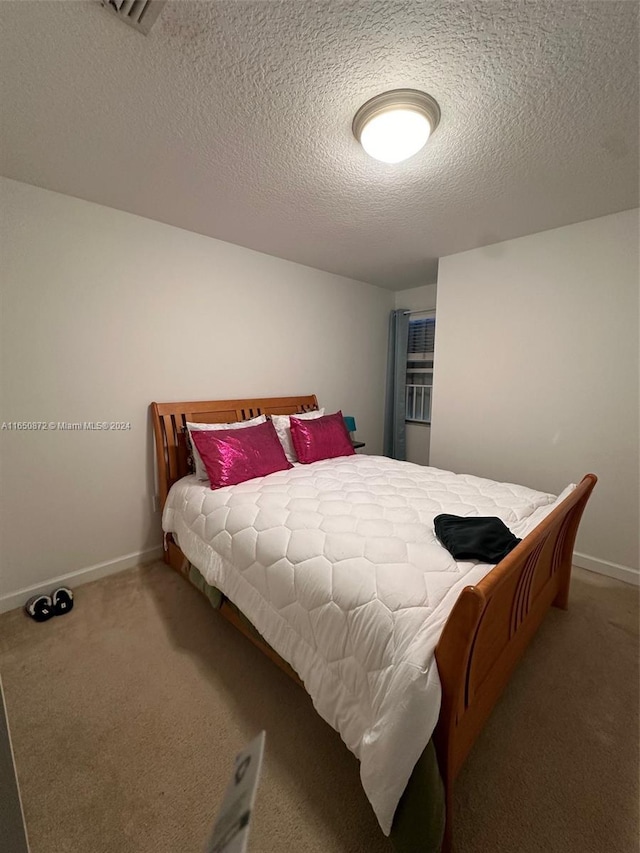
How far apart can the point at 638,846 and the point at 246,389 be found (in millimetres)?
3084

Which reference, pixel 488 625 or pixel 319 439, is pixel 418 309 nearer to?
pixel 319 439

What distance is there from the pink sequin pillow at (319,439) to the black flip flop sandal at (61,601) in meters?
1.74

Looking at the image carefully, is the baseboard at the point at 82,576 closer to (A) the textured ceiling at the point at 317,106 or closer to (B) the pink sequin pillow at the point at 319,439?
(B) the pink sequin pillow at the point at 319,439

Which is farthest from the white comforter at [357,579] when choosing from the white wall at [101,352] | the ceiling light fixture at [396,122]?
the ceiling light fixture at [396,122]

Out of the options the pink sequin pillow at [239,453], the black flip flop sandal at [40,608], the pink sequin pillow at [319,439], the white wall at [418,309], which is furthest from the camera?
the white wall at [418,309]

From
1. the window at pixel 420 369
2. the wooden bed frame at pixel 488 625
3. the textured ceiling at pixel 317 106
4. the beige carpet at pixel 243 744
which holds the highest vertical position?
the textured ceiling at pixel 317 106

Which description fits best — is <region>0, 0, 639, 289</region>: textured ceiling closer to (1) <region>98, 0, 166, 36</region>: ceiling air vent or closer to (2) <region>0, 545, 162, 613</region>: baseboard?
(1) <region>98, 0, 166, 36</region>: ceiling air vent

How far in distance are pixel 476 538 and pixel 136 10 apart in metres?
2.17

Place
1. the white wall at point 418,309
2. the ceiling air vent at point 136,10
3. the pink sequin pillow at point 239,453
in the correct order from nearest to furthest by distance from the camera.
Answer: the ceiling air vent at point 136,10 < the pink sequin pillow at point 239,453 < the white wall at point 418,309

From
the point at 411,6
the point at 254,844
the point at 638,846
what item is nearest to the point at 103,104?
the point at 411,6

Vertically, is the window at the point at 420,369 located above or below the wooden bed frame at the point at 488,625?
above

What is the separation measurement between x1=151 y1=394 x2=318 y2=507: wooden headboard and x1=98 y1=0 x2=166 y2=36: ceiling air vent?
75.6 inches

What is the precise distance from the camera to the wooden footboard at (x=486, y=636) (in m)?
0.95

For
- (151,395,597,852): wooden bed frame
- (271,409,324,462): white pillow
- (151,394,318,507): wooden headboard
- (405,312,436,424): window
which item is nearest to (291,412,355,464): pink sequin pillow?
(271,409,324,462): white pillow
